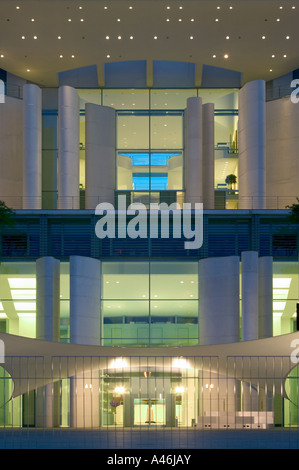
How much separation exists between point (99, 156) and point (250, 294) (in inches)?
431

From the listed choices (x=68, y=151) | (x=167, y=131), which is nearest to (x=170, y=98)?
(x=167, y=131)

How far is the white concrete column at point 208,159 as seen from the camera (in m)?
44.2

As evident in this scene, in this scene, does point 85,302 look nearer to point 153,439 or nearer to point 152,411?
point 152,411

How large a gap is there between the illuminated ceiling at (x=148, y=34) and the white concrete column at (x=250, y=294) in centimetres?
1130

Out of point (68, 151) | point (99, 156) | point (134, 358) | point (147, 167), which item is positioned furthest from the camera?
point (147, 167)

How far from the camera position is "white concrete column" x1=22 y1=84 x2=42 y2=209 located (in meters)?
42.5

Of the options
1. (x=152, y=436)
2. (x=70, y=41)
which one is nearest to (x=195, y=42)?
(x=70, y=41)

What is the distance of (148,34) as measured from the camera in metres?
43.4

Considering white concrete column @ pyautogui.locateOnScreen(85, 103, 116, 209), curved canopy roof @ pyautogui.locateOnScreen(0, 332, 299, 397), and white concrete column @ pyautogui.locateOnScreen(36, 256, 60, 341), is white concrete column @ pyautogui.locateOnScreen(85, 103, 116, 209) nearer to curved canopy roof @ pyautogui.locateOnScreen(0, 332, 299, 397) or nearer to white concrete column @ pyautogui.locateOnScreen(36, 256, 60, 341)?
white concrete column @ pyautogui.locateOnScreen(36, 256, 60, 341)

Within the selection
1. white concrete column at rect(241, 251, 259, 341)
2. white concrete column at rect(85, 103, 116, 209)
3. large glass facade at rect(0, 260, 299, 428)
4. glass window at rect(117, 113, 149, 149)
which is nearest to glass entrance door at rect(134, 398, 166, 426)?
large glass facade at rect(0, 260, 299, 428)

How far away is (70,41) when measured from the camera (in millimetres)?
43625

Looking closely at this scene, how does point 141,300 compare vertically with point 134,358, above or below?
above
